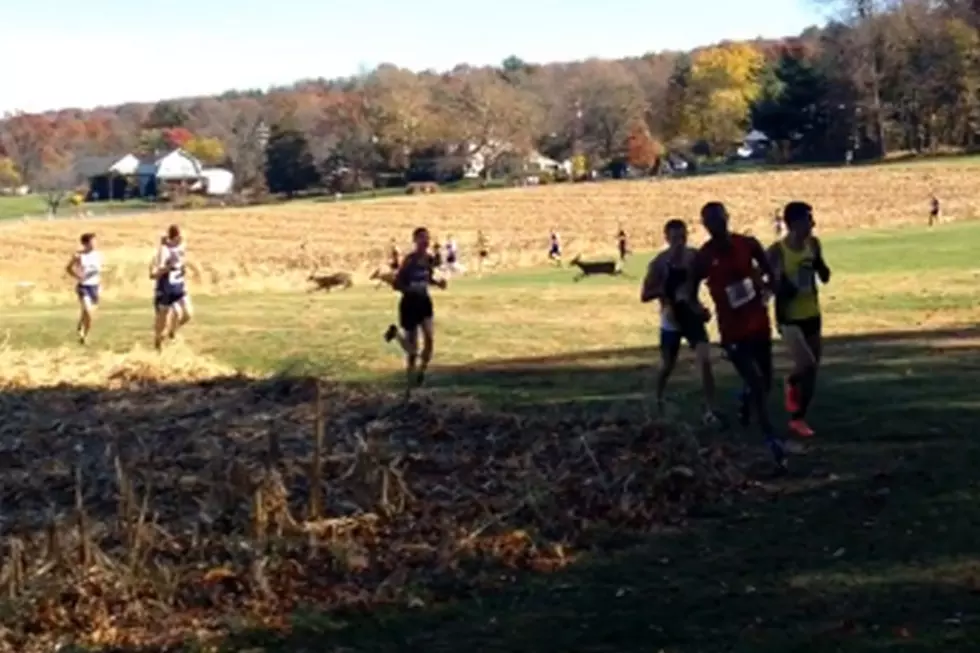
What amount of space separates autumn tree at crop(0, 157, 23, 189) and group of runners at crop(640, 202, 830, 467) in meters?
161

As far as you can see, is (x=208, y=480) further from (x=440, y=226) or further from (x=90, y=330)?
(x=440, y=226)

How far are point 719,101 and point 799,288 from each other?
133 meters

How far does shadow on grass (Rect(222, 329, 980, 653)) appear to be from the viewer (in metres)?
7.51

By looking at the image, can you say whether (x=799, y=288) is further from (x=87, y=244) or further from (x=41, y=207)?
(x=41, y=207)

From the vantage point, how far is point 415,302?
17.6 meters

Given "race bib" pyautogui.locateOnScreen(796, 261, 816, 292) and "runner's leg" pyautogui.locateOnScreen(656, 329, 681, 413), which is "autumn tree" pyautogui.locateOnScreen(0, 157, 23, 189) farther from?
"race bib" pyautogui.locateOnScreen(796, 261, 816, 292)

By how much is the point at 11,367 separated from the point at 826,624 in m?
14.4

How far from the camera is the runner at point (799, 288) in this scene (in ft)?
40.8

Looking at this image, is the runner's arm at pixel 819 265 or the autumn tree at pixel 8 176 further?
the autumn tree at pixel 8 176

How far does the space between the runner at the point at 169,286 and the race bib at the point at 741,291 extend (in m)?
13.2

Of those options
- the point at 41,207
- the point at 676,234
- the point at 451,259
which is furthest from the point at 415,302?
the point at 41,207

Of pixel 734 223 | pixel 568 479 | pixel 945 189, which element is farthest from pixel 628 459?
pixel 945 189

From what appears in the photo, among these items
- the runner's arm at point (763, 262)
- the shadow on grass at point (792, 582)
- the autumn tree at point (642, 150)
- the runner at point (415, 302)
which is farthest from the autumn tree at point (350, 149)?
the shadow on grass at point (792, 582)

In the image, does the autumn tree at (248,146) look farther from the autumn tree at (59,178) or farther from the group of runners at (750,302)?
the group of runners at (750,302)
